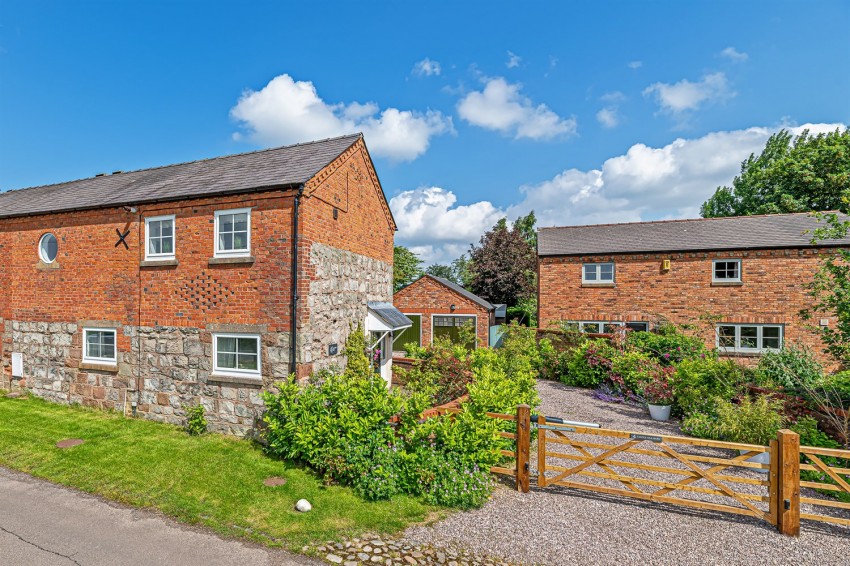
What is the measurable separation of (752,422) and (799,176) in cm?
3147

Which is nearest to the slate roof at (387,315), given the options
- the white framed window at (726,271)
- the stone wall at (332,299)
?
the stone wall at (332,299)

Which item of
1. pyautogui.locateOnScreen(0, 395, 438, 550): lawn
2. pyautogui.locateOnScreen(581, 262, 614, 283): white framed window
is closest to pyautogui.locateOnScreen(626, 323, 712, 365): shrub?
pyautogui.locateOnScreen(581, 262, 614, 283): white framed window

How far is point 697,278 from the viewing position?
61.9 feet

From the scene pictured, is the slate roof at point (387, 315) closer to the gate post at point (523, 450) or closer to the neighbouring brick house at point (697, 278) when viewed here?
the gate post at point (523, 450)

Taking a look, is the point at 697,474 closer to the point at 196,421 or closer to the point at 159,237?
the point at 196,421

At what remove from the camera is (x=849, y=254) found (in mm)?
9594

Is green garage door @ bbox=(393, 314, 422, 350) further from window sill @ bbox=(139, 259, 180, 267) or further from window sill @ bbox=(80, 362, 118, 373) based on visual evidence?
window sill @ bbox=(139, 259, 180, 267)

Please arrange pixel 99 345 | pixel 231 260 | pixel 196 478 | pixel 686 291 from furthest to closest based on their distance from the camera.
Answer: pixel 686 291
pixel 99 345
pixel 231 260
pixel 196 478

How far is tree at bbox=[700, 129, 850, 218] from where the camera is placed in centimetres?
2777

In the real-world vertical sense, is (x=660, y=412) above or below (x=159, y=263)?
below

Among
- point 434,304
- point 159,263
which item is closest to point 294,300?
point 159,263

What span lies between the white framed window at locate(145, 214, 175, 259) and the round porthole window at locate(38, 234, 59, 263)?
4.13 meters

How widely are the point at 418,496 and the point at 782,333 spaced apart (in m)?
20.2

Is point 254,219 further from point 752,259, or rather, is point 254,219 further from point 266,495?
point 752,259
